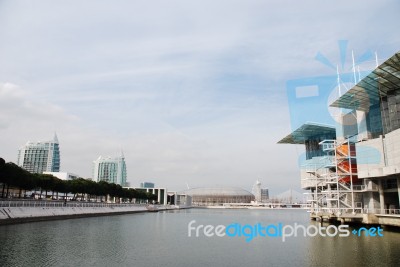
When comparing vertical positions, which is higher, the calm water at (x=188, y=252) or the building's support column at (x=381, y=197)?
the building's support column at (x=381, y=197)

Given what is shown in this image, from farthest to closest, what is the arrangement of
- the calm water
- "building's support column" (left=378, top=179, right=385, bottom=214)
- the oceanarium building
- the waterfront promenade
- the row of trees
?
the row of trees < "building's support column" (left=378, top=179, right=385, bottom=214) < the oceanarium building < the waterfront promenade < the calm water

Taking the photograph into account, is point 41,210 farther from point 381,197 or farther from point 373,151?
point 373,151

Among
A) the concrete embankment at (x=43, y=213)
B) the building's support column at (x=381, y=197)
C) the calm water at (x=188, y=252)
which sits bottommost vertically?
the calm water at (x=188, y=252)

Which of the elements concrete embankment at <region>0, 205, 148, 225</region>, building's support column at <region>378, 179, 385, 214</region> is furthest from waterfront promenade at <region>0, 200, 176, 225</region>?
building's support column at <region>378, 179, 385, 214</region>

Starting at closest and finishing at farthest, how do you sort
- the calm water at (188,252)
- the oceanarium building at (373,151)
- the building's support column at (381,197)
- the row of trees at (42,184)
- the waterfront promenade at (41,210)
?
the calm water at (188,252), the waterfront promenade at (41,210), the oceanarium building at (373,151), the building's support column at (381,197), the row of trees at (42,184)

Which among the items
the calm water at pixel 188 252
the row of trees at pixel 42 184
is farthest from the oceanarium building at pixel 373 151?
the row of trees at pixel 42 184

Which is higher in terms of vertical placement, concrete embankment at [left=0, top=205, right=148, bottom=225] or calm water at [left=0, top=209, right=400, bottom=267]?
concrete embankment at [left=0, top=205, right=148, bottom=225]

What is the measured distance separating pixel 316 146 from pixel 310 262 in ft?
286

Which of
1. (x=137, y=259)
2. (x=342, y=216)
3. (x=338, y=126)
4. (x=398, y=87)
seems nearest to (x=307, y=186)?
(x=338, y=126)

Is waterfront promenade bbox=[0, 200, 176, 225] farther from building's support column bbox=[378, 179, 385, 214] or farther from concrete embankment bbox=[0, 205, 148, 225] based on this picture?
building's support column bbox=[378, 179, 385, 214]

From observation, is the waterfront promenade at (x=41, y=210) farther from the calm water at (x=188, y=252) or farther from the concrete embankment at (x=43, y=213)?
the calm water at (x=188, y=252)

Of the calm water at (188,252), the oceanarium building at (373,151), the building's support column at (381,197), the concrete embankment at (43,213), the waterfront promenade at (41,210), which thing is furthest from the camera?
the building's support column at (381,197)

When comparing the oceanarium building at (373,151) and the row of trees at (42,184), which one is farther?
the row of trees at (42,184)

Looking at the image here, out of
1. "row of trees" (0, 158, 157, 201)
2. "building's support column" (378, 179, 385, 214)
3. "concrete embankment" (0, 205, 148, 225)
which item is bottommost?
"concrete embankment" (0, 205, 148, 225)
